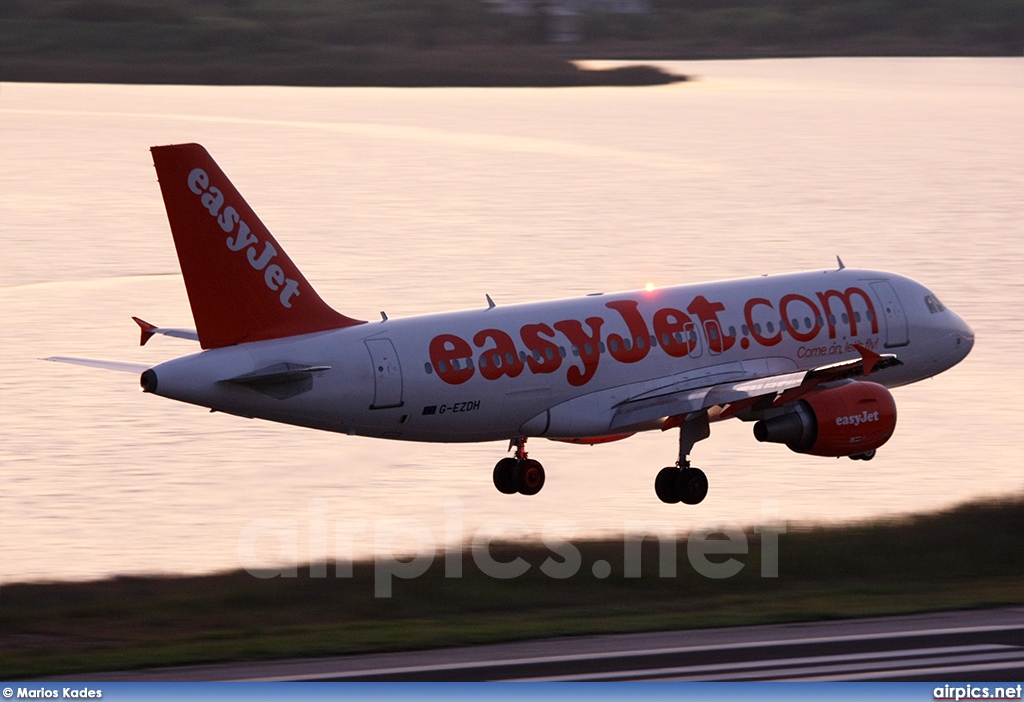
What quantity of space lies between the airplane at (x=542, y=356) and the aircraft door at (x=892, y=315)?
0.18ft

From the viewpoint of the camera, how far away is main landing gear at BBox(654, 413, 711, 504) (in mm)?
46500

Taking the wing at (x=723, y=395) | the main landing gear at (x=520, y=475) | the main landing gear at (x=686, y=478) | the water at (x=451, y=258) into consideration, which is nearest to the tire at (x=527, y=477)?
the main landing gear at (x=520, y=475)

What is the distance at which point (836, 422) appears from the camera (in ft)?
150

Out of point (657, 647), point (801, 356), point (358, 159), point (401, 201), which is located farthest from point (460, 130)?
point (657, 647)

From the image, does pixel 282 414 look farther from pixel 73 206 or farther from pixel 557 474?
pixel 73 206

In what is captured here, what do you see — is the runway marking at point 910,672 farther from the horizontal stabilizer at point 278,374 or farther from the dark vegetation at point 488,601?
the horizontal stabilizer at point 278,374

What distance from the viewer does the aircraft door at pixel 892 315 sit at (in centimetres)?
5056

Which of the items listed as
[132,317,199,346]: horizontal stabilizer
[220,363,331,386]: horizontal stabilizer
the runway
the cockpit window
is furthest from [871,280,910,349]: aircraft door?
[132,317,199,346]: horizontal stabilizer

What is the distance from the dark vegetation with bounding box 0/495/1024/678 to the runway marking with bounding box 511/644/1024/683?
3724mm

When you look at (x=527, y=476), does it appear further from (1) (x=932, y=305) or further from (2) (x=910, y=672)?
(2) (x=910, y=672)

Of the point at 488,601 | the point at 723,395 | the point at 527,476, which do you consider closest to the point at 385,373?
the point at 488,601

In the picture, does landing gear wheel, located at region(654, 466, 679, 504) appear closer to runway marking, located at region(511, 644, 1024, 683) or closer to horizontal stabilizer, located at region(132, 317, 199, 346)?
horizontal stabilizer, located at region(132, 317, 199, 346)

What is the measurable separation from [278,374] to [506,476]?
967 cm

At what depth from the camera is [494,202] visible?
397 feet
